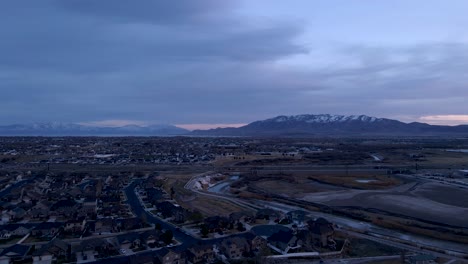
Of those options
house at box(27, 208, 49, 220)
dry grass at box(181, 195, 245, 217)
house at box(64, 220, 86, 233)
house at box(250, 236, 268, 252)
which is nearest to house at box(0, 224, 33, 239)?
house at box(64, 220, 86, 233)

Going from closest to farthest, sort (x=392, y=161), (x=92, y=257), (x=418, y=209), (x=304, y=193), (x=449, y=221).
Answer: (x=92, y=257), (x=449, y=221), (x=418, y=209), (x=304, y=193), (x=392, y=161)

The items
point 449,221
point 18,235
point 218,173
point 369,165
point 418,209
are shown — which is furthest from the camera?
point 369,165

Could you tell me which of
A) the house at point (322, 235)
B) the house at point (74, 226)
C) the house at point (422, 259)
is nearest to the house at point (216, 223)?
the house at point (322, 235)

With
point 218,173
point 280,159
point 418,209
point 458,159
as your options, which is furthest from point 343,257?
point 458,159

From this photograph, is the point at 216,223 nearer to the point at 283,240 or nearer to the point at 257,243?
the point at 257,243

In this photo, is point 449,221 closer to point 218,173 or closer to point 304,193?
point 304,193

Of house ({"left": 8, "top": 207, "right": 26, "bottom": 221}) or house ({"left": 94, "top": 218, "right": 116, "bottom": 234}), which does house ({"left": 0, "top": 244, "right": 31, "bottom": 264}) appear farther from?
house ({"left": 8, "top": 207, "right": 26, "bottom": 221})

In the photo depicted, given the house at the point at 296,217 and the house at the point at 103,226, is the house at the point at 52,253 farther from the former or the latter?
the house at the point at 296,217

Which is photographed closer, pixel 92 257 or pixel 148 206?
pixel 92 257
